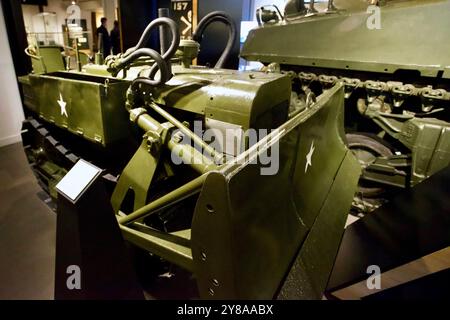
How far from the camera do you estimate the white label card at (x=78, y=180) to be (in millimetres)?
1182

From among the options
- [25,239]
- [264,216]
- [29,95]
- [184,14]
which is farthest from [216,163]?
[184,14]

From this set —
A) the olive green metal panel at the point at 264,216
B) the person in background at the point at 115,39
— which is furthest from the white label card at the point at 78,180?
the person in background at the point at 115,39

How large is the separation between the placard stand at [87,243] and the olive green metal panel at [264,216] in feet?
1.56

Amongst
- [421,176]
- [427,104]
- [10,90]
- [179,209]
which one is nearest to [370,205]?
[421,176]

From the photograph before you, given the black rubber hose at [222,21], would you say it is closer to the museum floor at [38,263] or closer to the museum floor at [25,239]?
the museum floor at [38,263]

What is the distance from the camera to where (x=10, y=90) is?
14.3 ft

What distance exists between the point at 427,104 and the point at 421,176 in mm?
676

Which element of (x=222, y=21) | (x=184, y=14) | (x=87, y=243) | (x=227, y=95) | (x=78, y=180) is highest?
(x=184, y=14)

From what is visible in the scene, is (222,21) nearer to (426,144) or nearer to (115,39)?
(426,144)

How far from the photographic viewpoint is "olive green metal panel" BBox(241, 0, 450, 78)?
8.13 feet

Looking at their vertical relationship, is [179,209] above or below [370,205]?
above

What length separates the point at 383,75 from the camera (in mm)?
2920

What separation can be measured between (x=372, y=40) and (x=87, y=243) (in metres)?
3.02
